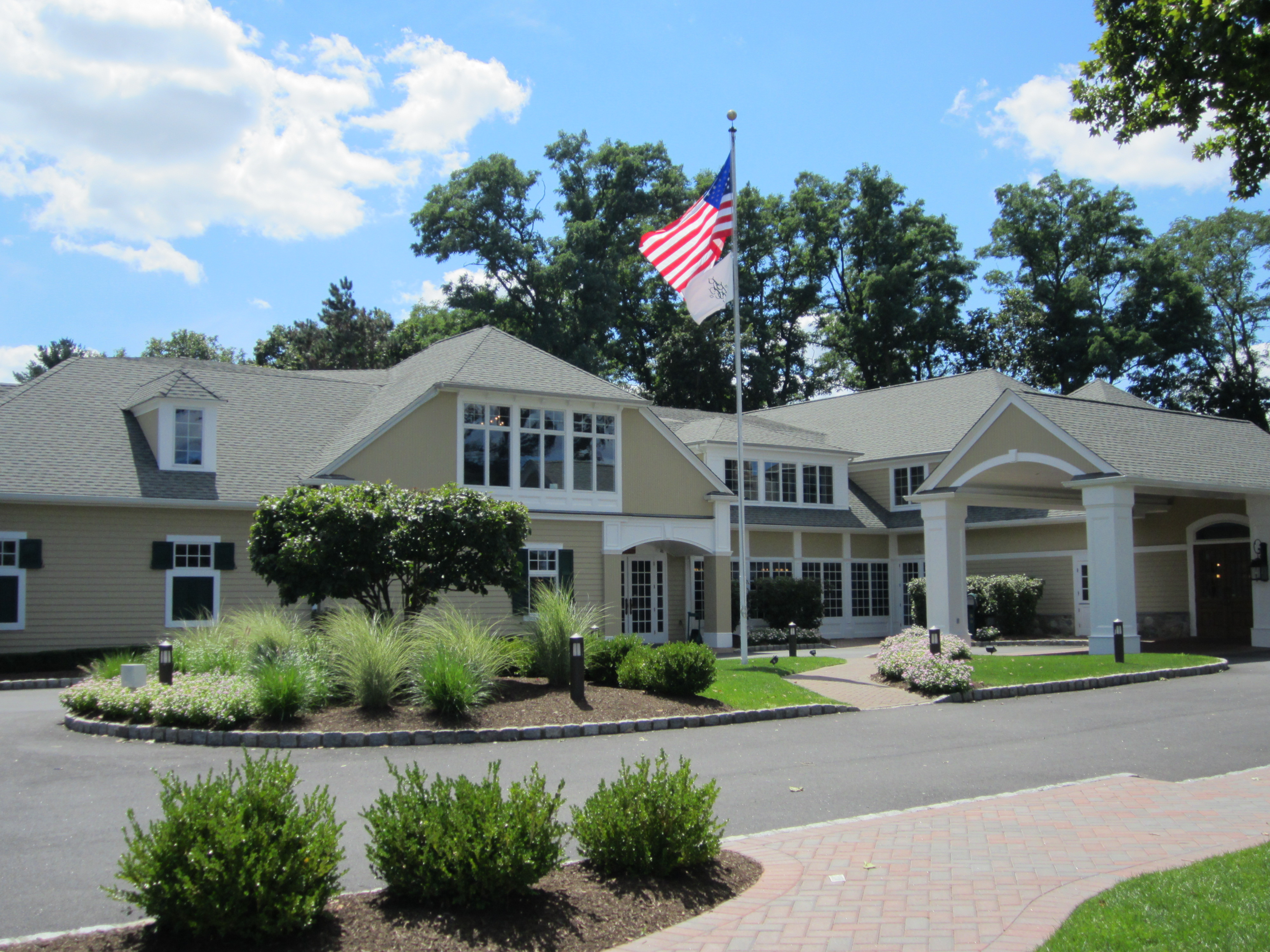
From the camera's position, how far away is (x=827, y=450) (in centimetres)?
3372

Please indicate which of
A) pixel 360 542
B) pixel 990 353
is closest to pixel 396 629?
pixel 360 542

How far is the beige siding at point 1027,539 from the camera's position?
30597mm

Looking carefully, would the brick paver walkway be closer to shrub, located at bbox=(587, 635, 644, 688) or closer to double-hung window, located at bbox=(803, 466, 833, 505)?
shrub, located at bbox=(587, 635, 644, 688)

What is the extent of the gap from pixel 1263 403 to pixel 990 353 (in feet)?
44.4

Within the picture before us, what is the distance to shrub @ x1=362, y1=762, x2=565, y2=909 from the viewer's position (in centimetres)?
589

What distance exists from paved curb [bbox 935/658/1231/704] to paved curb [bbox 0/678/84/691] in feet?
50.8

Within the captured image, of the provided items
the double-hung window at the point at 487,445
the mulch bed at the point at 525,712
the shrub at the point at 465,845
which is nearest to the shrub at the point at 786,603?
the double-hung window at the point at 487,445

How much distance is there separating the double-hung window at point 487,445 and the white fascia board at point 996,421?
998 cm

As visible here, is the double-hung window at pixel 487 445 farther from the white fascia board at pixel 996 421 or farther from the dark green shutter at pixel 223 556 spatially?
the white fascia board at pixel 996 421

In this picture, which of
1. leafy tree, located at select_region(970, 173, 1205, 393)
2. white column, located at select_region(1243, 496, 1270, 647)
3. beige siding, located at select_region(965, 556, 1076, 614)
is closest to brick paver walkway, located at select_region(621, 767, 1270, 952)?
white column, located at select_region(1243, 496, 1270, 647)

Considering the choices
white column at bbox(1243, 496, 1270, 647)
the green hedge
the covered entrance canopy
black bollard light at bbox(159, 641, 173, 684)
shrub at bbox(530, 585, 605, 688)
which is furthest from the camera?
the green hedge

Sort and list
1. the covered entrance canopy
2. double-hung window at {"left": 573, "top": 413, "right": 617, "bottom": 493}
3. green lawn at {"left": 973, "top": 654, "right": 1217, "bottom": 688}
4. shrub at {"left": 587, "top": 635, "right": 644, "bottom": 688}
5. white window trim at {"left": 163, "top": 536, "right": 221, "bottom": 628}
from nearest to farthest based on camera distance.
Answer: shrub at {"left": 587, "top": 635, "right": 644, "bottom": 688} < green lawn at {"left": 973, "top": 654, "right": 1217, "bottom": 688} < white window trim at {"left": 163, "top": 536, "right": 221, "bottom": 628} < the covered entrance canopy < double-hung window at {"left": 573, "top": 413, "right": 617, "bottom": 493}

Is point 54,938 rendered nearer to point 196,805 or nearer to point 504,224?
point 196,805

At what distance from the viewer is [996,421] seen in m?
24.6
